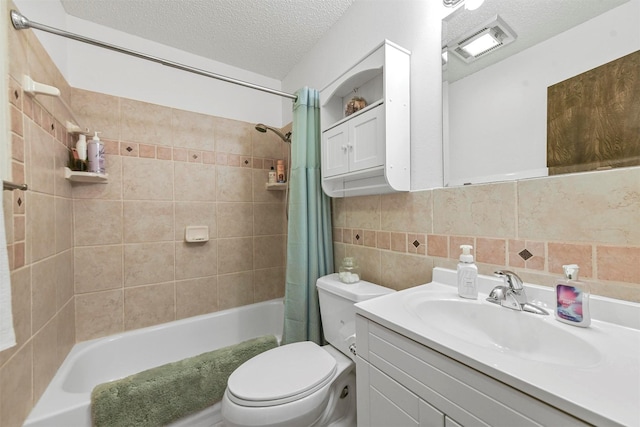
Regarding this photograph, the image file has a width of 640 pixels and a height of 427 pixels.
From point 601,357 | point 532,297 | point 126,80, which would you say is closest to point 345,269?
point 532,297

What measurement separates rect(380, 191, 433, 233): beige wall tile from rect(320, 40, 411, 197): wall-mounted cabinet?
0.22 feet

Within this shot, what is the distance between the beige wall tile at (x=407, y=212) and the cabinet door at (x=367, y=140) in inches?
8.3

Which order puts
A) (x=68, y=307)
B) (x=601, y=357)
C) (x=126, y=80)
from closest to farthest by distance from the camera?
1. (x=601, y=357)
2. (x=68, y=307)
3. (x=126, y=80)

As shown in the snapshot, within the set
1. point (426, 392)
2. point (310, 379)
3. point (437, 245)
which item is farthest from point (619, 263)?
point (310, 379)

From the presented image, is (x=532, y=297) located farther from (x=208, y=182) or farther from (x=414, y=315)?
(x=208, y=182)

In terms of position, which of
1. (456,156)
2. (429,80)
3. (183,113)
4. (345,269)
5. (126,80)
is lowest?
(345,269)

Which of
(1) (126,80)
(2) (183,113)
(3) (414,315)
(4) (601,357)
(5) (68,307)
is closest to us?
(4) (601,357)

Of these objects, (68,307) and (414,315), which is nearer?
(414,315)

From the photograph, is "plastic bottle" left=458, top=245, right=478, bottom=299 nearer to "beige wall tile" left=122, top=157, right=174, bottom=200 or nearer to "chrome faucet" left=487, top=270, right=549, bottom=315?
"chrome faucet" left=487, top=270, right=549, bottom=315

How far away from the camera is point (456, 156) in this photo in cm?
100

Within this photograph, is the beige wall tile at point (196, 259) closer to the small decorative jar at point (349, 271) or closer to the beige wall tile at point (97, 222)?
the beige wall tile at point (97, 222)

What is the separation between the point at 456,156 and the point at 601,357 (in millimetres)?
718

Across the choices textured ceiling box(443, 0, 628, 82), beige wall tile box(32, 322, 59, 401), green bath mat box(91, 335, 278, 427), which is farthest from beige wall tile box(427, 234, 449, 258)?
beige wall tile box(32, 322, 59, 401)

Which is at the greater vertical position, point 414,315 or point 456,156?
point 456,156
